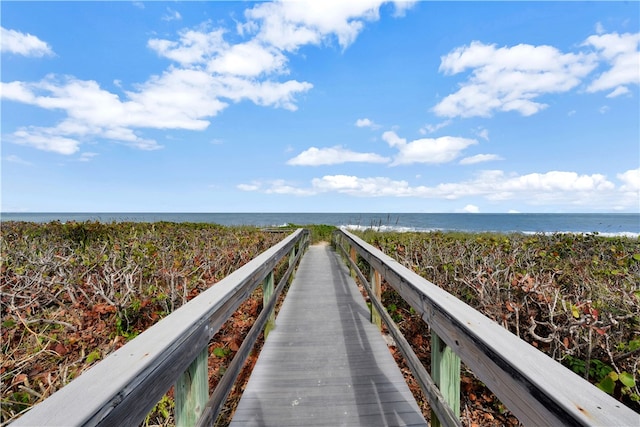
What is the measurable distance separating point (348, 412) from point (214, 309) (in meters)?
1.33

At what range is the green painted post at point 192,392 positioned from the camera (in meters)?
1.29

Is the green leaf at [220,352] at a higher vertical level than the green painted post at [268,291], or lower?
lower

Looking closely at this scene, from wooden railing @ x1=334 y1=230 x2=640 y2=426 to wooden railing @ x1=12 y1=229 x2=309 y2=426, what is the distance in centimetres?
109

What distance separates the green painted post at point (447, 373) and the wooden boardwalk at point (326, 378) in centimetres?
66

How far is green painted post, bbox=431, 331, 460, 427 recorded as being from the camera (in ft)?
5.03

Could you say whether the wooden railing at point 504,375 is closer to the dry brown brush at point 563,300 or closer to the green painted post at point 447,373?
the green painted post at point 447,373

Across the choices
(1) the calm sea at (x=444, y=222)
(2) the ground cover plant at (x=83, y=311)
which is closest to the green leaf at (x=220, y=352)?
(2) the ground cover plant at (x=83, y=311)

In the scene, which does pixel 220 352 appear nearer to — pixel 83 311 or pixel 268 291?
pixel 268 291

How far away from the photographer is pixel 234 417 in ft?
6.88

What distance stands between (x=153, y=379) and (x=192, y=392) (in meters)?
0.48

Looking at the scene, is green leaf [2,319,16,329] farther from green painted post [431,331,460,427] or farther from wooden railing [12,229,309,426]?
green painted post [431,331,460,427]

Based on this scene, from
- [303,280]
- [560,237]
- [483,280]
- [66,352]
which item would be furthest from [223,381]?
[560,237]

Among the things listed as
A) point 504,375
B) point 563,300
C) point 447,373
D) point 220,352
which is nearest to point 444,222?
point 563,300

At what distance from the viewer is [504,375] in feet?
3.13
